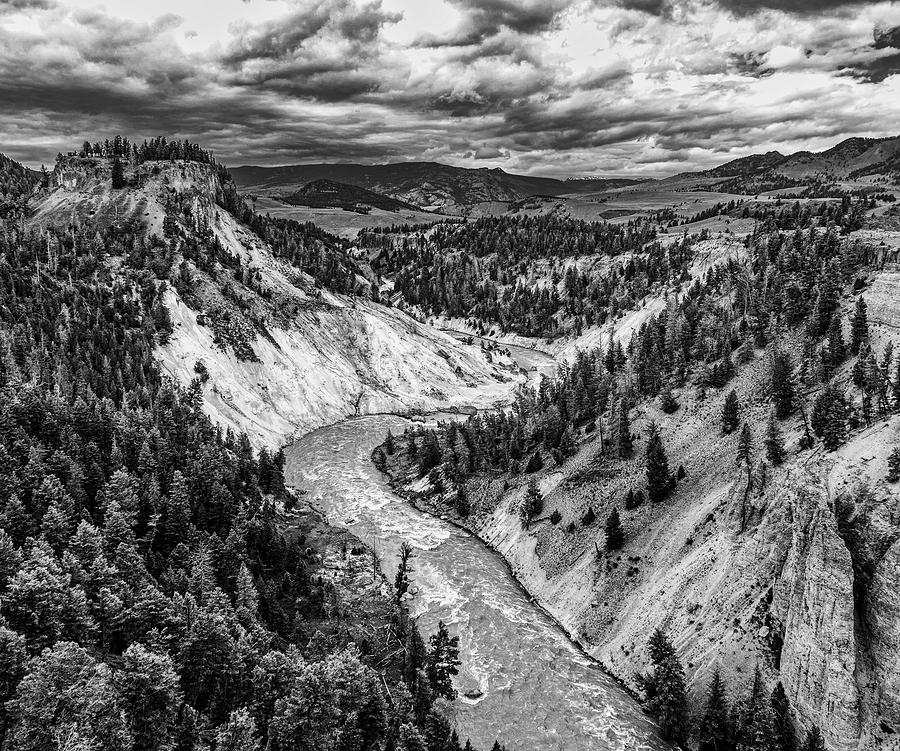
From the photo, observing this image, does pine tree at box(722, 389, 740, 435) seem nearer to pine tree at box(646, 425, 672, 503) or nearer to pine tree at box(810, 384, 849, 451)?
pine tree at box(646, 425, 672, 503)

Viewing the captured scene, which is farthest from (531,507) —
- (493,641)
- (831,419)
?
(831,419)

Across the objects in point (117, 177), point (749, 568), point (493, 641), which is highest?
point (117, 177)

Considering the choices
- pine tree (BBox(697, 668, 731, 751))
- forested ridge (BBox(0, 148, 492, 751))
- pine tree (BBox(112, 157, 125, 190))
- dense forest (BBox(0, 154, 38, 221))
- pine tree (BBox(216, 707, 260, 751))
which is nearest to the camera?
pine tree (BBox(216, 707, 260, 751))

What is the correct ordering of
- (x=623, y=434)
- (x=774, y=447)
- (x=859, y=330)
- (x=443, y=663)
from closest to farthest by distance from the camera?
(x=443, y=663)
(x=774, y=447)
(x=859, y=330)
(x=623, y=434)

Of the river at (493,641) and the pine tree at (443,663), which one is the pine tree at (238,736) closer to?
the pine tree at (443,663)

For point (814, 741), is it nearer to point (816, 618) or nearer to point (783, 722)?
point (783, 722)

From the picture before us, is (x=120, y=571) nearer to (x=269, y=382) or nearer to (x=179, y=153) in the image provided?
(x=269, y=382)

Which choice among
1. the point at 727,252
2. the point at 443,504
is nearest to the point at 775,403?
the point at 443,504

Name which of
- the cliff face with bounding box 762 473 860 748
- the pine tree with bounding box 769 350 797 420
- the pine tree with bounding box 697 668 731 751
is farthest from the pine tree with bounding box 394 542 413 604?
the pine tree with bounding box 769 350 797 420
